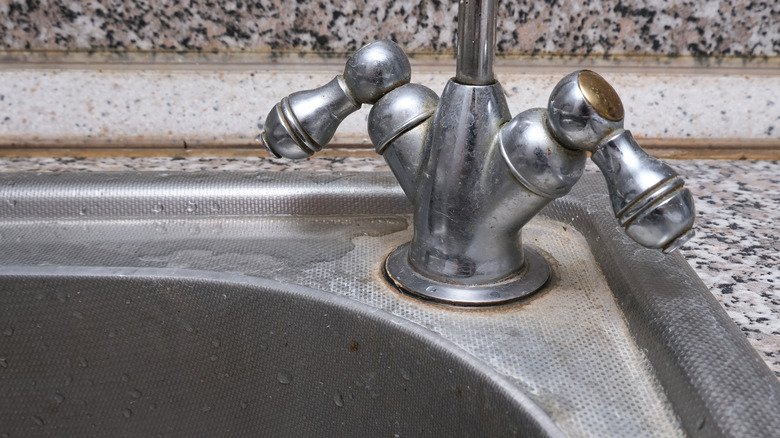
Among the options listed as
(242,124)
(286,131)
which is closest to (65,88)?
(242,124)

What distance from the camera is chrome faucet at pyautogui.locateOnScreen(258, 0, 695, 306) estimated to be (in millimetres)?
414

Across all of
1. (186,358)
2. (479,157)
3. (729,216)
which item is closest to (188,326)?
(186,358)

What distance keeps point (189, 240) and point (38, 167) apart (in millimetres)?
223

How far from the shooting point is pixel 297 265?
1.88ft

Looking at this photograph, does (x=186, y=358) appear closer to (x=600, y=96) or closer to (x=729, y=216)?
(x=600, y=96)

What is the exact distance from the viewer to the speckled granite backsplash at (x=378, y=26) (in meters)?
0.72

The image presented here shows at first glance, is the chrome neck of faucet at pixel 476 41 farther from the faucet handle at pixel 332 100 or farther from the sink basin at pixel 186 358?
the sink basin at pixel 186 358

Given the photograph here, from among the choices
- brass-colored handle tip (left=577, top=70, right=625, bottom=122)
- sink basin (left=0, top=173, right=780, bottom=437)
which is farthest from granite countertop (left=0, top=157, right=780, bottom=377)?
brass-colored handle tip (left=577, top=70, right=625, bottom=122)

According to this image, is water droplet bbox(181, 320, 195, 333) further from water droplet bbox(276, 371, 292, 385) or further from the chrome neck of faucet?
the chrome neck of faucet

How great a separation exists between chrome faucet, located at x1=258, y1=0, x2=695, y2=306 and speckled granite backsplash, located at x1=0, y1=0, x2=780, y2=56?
0.76ft

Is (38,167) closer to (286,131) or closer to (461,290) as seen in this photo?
(286,131)

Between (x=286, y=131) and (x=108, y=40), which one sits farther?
(x=108, y=40)

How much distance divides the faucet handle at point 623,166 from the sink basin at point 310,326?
77mm

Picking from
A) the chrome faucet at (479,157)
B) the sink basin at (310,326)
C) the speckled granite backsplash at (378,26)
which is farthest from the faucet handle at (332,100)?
the speckled granite backsplash at (378,26)
